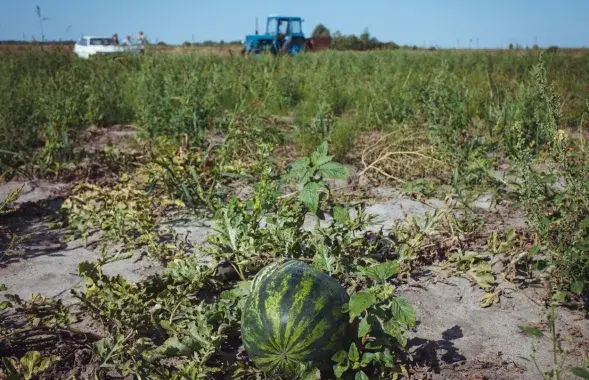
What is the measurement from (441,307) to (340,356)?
99 cm

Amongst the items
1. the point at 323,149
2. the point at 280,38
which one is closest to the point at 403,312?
the point at 323,149

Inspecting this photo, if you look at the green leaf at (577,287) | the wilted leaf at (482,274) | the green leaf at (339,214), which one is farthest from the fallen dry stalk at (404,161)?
the green leaf at (577,287)

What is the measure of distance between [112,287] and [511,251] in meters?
2.31

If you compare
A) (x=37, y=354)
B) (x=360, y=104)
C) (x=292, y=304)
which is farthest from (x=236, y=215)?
(x=360, y=104)

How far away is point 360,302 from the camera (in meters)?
2.00

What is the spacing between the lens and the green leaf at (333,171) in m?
2.61

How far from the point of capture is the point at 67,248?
362 cm

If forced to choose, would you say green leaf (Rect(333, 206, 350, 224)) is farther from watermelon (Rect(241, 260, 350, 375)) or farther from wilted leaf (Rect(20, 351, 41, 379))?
wilted leaf (Rect(20, 351, 41, 379))

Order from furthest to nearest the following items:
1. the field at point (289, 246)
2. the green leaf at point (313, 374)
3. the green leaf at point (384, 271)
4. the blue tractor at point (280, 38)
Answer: the blue tractor at point (280, 38), the field at point (289, 246), the green leaf at point (384, 271), the green leaf at point (313, 374)

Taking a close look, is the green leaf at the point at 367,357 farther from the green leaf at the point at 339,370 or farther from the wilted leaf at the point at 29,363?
the wilted leaf at the point at 29,363

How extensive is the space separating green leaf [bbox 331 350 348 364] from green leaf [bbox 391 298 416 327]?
0.81ft

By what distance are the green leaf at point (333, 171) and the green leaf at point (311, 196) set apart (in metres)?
0.08

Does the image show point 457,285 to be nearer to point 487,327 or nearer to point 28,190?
point 487,327

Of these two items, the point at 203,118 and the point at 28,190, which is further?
the point at 203,118
